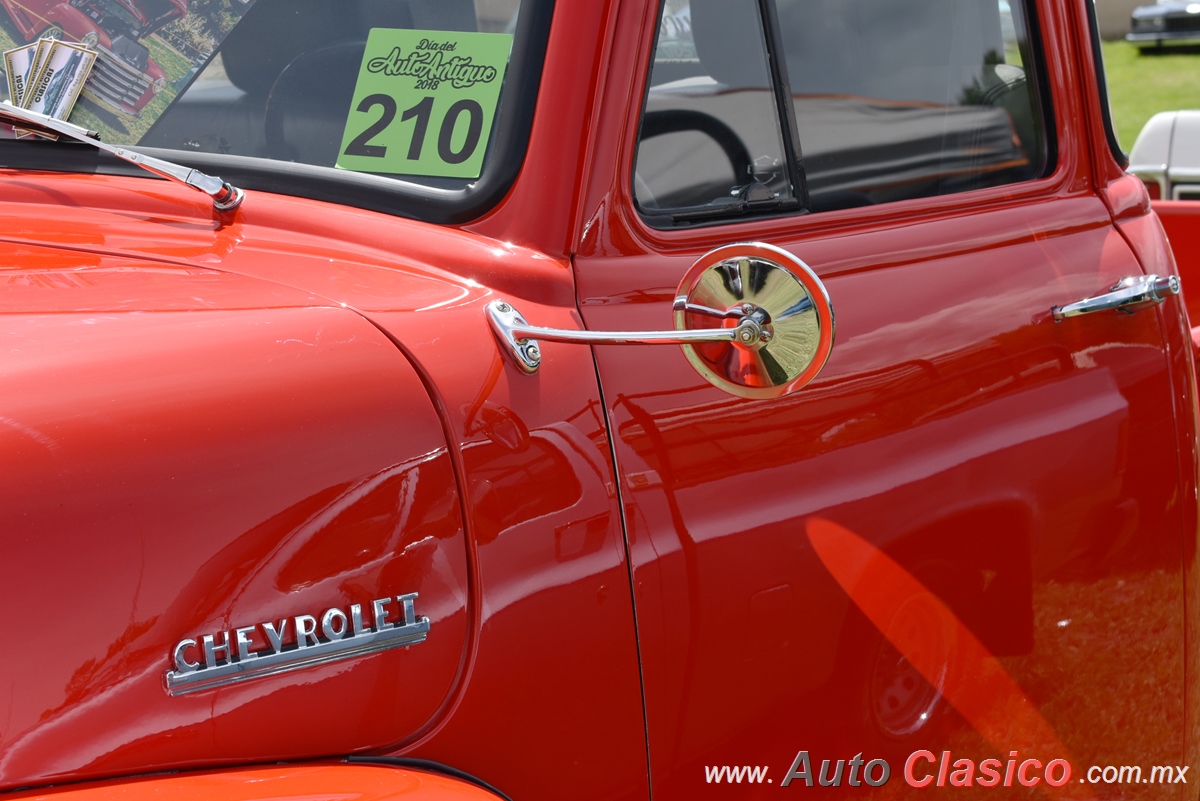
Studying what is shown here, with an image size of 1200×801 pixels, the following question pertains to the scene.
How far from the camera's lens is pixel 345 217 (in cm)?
148

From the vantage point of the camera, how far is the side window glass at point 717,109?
65.5 inches

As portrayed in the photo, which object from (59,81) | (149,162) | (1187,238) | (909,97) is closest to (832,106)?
(909,97)

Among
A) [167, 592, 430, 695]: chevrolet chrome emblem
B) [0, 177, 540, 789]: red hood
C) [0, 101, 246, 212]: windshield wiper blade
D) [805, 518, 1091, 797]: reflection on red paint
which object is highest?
[0, 101, 246, 212]: windshield wiper blade

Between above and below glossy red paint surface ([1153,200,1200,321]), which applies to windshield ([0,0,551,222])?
above

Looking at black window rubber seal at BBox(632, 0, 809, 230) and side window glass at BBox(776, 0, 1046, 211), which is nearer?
black window rubber seal at BBox(632, 0, 809, 230)

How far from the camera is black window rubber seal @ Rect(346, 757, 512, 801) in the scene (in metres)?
1.17

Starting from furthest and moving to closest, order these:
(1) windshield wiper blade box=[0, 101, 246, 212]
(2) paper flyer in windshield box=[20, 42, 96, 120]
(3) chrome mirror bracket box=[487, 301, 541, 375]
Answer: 1. (2) paper flyer in windshield box=[20, 42, 96, 120]
2. (1) windshield wiper blade box=[0, 101, 246, 212]
3. (3) chrome mirror bracket box=[487, 301, 541, 375]

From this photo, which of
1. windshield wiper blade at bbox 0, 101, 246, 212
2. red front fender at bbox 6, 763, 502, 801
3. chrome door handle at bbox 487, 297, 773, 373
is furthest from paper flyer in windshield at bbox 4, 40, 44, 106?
red front fender at bbox 6, 763, 502, 801

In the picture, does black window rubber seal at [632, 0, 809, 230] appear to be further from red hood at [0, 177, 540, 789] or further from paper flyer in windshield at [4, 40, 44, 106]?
paper flyer in windshield at [4, 40, 44, 106]

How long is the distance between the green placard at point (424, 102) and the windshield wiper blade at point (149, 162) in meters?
0.15

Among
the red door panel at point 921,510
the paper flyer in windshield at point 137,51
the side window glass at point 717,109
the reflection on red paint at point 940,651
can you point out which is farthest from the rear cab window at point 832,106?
the paper flyer in windshield at point 137,51

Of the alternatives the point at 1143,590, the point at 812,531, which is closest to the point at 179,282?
the point at 812,531

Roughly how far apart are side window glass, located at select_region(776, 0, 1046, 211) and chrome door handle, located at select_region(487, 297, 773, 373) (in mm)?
573

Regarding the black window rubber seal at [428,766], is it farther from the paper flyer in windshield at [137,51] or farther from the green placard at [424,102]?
the paper flyer in windshield at [137,51]
